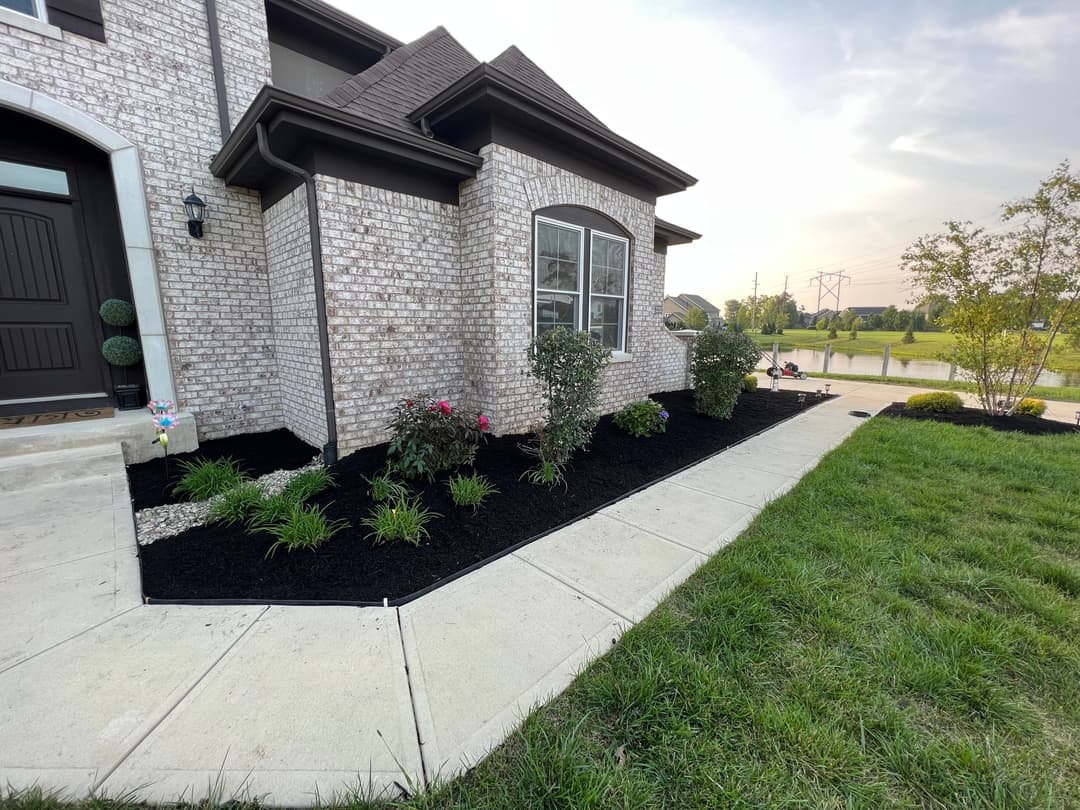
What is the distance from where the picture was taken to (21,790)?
1.35 meters

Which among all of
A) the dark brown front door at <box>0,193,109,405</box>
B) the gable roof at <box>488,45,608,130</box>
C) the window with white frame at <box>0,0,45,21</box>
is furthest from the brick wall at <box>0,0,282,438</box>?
the gable roof at <box>488,45,608,130</box>

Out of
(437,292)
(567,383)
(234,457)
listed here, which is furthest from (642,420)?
(234,457)

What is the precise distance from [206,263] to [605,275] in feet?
16.7

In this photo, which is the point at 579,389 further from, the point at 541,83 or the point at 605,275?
the point at 541,83

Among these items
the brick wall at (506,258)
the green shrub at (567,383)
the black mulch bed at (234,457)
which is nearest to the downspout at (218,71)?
the brick wall at (506,258)

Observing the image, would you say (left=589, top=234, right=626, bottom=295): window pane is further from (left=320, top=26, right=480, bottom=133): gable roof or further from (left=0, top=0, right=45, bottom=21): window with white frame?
(left=0, top=0, right=45, bottom=21): window with white frame

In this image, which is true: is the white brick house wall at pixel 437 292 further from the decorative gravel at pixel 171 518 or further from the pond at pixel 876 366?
the pond at pixel 876 366

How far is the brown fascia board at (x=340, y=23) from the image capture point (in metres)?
5.52

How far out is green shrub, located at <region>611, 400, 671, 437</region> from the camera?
552 centimetres

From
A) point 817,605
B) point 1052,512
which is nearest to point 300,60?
point 817,605

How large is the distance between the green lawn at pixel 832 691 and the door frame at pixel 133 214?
15.4 ft

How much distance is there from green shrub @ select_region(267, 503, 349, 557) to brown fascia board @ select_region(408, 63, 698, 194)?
413 centimetres

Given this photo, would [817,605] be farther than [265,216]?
No

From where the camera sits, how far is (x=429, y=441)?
383 centimetres
